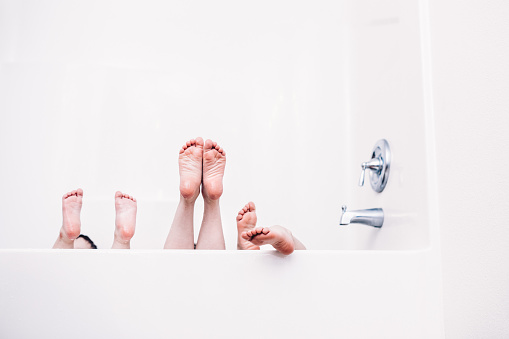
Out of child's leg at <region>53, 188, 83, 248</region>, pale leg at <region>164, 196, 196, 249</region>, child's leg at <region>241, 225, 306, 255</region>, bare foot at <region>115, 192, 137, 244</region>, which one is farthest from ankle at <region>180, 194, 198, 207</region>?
child's leg at <region>241, 225, 306, 255</region>

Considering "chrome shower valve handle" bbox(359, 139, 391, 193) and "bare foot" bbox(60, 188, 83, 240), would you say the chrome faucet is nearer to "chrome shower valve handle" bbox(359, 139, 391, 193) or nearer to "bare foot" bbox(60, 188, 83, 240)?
"chrome shower valve handle" bbox(359, 139, 391, 193)

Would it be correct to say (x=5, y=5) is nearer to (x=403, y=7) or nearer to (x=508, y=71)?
(x=403, y=7)

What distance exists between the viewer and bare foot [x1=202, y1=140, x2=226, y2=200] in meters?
1.11

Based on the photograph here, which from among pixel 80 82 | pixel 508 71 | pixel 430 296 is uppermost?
pixel 80 82

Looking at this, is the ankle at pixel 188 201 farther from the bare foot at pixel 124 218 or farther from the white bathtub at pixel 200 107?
the white bathtub at pixel 200 107

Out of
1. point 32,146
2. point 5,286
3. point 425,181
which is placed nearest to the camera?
point 5,286

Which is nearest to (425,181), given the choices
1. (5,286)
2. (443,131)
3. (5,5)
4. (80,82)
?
(443,131)

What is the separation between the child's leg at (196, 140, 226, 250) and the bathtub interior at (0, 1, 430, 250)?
9.3 inches

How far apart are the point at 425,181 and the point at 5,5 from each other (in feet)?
4.38

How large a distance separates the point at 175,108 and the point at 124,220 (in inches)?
17.3

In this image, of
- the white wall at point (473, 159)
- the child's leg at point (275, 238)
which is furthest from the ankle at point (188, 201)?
the white wall at point (473, 159)

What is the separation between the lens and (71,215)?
1208 mm

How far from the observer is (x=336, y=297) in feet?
2.77

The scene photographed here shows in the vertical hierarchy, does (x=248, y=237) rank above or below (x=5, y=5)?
below
